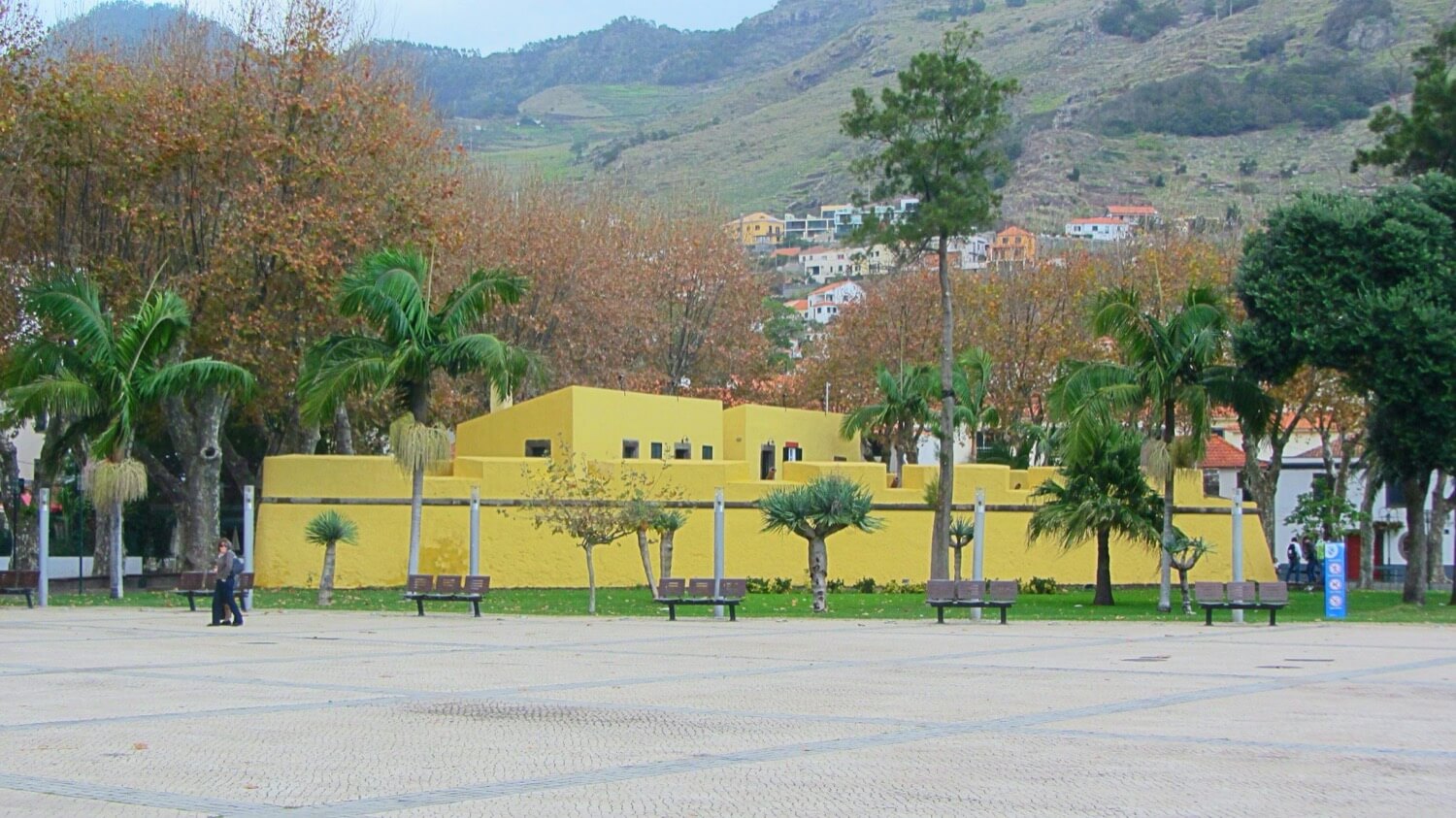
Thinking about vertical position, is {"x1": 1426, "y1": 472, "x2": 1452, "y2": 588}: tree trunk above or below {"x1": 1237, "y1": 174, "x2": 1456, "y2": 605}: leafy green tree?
below

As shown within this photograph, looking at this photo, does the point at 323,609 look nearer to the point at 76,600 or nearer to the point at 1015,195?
the point at 76,600

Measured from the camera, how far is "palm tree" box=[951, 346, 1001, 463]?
45781 mm

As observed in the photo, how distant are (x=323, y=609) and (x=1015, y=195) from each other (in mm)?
118758

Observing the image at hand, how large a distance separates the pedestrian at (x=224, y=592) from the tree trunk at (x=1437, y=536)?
101 feet

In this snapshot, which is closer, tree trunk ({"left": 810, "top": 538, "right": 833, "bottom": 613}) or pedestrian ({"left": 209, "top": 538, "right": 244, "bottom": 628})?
pedestrian ({"left": 209, "top": 538, "right": 244, "bottom": 628})

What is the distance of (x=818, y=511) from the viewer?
96.9ft

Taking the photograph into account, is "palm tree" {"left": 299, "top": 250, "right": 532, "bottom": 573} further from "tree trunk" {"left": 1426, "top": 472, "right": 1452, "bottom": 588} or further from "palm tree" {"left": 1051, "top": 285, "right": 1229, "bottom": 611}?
"tree trunk" {"left": 1426, "top": 472, "right": 1452, "bottom": 588}

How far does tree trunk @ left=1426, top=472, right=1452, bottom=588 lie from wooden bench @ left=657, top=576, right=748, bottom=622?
2284 cm

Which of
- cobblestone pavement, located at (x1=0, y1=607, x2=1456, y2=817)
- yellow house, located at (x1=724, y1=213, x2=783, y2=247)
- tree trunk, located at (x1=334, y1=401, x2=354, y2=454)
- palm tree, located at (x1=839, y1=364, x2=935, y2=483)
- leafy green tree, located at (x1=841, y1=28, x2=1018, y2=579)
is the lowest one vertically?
cobblestone pavement, located at (x1=0, y1=607, x2=1456, y2=817)

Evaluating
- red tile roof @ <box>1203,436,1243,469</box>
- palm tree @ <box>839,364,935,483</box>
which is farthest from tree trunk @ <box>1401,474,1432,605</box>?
red tile roof @ <box>1203,436,1243,469</box>

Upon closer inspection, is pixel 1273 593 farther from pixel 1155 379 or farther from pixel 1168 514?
pixel 1155 379

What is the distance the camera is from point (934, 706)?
1423cm

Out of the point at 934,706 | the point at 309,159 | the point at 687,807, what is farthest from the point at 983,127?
the point at 687,807

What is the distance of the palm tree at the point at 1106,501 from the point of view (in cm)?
3375
